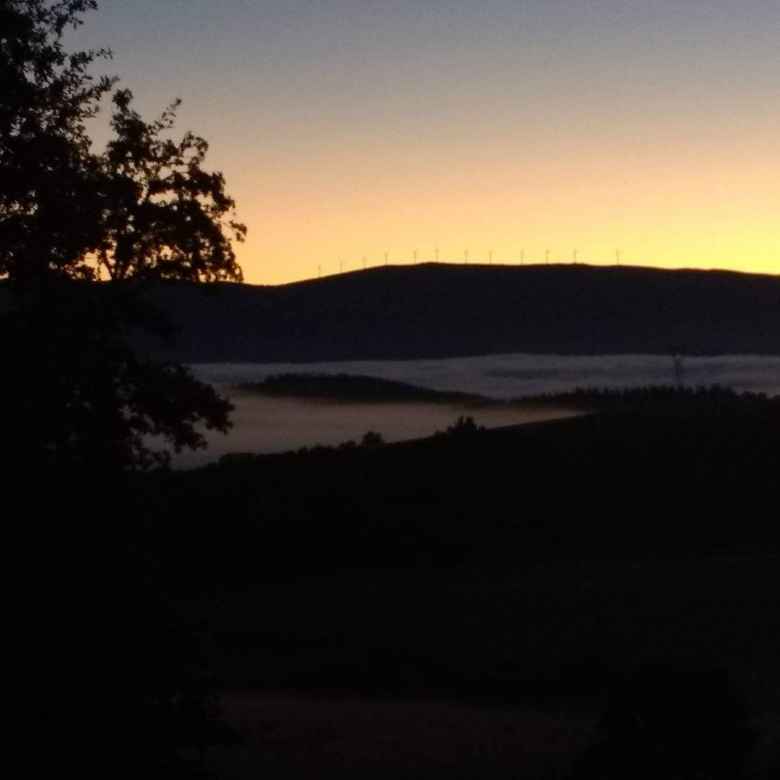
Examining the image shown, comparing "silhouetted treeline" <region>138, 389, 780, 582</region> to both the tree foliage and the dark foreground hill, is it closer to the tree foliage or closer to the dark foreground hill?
the tree foliage

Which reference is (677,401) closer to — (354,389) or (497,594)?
(497,594)

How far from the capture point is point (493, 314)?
98.3 m

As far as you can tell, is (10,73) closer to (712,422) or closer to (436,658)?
(436,658)

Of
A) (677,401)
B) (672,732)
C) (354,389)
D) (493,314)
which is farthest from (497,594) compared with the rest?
(493,314)

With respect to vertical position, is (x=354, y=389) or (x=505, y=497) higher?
(x=354, y=389)

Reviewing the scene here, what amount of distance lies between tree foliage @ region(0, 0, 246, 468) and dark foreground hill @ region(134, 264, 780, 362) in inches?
2972

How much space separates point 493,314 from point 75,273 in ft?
277

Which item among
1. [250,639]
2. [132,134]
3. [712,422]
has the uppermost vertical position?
[132,134]

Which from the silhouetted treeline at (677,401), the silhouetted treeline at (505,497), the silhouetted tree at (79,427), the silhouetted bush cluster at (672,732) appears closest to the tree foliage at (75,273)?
the silhouetted tree at (79,427)

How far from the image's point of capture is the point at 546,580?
29781mm

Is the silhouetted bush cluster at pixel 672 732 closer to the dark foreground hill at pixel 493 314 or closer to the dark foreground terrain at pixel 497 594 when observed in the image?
the dark foreground terrain at pixel 497 594

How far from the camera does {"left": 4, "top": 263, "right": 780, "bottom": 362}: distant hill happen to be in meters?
95.2

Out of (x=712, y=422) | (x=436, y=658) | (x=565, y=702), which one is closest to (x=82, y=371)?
(x=565, y=702)

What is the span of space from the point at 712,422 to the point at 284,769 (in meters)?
24.6
